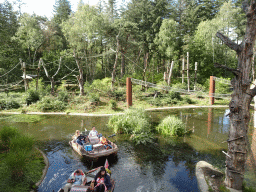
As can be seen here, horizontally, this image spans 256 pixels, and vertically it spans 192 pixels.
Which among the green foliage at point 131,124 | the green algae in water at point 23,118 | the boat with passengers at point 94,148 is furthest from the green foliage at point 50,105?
the boat with passengers at point 94,148

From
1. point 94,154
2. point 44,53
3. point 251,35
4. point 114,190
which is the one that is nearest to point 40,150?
point 94,154

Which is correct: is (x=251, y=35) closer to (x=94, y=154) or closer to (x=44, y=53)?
(x=94, y=154)

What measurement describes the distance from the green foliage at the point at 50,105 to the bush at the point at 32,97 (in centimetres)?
125

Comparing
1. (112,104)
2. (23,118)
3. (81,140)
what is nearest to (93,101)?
(112,104)

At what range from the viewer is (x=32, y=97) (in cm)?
2020

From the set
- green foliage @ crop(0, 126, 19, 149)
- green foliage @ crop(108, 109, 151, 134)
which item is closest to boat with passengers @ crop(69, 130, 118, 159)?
green foliage @ crop(0, 126, 19, 149)

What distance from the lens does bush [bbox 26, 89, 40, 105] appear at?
65.7 feet

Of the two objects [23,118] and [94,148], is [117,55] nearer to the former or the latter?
[23,118]

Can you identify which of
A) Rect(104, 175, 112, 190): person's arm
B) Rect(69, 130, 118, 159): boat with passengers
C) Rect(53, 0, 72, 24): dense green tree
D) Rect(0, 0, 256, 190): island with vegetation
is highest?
Rect(53, 0, 72, 24): dense green tree

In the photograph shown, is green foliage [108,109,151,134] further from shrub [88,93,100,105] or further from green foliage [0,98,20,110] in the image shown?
green foliage [0,98,20,110]

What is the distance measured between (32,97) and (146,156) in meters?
15.8

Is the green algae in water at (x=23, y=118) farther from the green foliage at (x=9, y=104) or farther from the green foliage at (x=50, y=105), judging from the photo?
the green foliage at (x=9, y=104)

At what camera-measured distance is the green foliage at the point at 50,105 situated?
18969 millimetres

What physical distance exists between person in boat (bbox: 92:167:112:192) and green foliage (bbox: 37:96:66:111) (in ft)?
47.2
